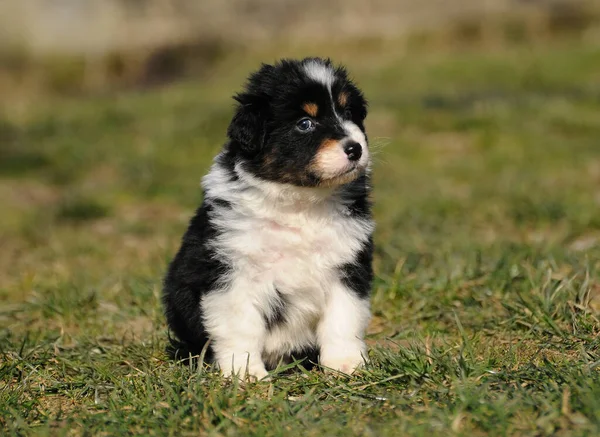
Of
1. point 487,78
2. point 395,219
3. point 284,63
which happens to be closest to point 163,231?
point 395,219

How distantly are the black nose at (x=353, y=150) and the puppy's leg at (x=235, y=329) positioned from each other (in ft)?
2.50

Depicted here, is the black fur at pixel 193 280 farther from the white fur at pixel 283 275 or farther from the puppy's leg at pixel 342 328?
the puppy's leg at pixel 342 328

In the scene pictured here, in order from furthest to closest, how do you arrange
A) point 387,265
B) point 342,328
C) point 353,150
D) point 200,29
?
point 200,29
point 387,265
point 342,328
point 353,150

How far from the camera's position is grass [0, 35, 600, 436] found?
3.19 metres

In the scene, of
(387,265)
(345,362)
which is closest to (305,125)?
(345,362)

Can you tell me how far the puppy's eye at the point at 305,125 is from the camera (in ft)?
12.3

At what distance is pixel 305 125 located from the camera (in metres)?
3.77

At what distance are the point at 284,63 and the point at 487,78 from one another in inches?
401

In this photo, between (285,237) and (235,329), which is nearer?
(235,329)

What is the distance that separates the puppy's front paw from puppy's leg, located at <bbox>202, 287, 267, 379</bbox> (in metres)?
0.29

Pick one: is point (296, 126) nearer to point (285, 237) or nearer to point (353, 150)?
→ point (353, 150)

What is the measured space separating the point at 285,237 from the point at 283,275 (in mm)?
183

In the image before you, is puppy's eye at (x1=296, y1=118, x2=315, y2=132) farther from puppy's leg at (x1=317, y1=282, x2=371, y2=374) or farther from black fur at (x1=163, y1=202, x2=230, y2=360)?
puppy's leg at (x1=317, y1=282, x2=371, y2=374)

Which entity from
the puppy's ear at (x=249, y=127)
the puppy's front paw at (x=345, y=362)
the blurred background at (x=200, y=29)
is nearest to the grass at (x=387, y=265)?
the puppy's front paw at (x=345, y=362)
